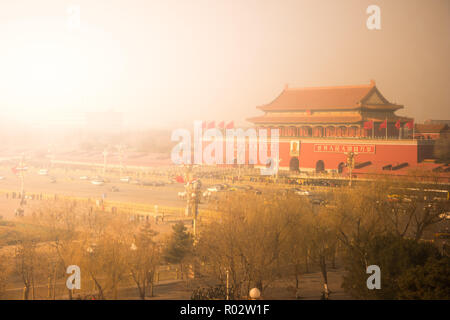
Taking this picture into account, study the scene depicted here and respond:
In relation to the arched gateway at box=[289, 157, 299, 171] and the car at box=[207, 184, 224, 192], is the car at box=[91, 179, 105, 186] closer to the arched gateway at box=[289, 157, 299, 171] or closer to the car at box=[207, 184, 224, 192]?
the car at box=[207, 184, 224, 192]

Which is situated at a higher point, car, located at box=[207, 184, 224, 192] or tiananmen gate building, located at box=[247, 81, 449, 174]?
tiananmen gate building, located at box=[247, 81, 449, 174]

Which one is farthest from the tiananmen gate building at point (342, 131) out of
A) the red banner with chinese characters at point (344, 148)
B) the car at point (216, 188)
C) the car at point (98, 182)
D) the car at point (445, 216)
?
the car at point (98, 182)

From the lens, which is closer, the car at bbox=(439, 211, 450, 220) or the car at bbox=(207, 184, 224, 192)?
the car at bbox=(439, 211, 450, 220)

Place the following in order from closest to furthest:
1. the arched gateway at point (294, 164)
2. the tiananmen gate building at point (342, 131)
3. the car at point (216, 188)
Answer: the car at point (216, 188) → the tiananmen gate building at point (342, 131) → the arched gateway at point (294, 164)

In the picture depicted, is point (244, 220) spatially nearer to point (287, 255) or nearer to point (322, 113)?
point (287, 255)

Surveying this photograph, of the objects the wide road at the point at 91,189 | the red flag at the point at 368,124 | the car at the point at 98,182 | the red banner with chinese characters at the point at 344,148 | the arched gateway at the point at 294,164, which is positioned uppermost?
the red flag at the point at 368,124
